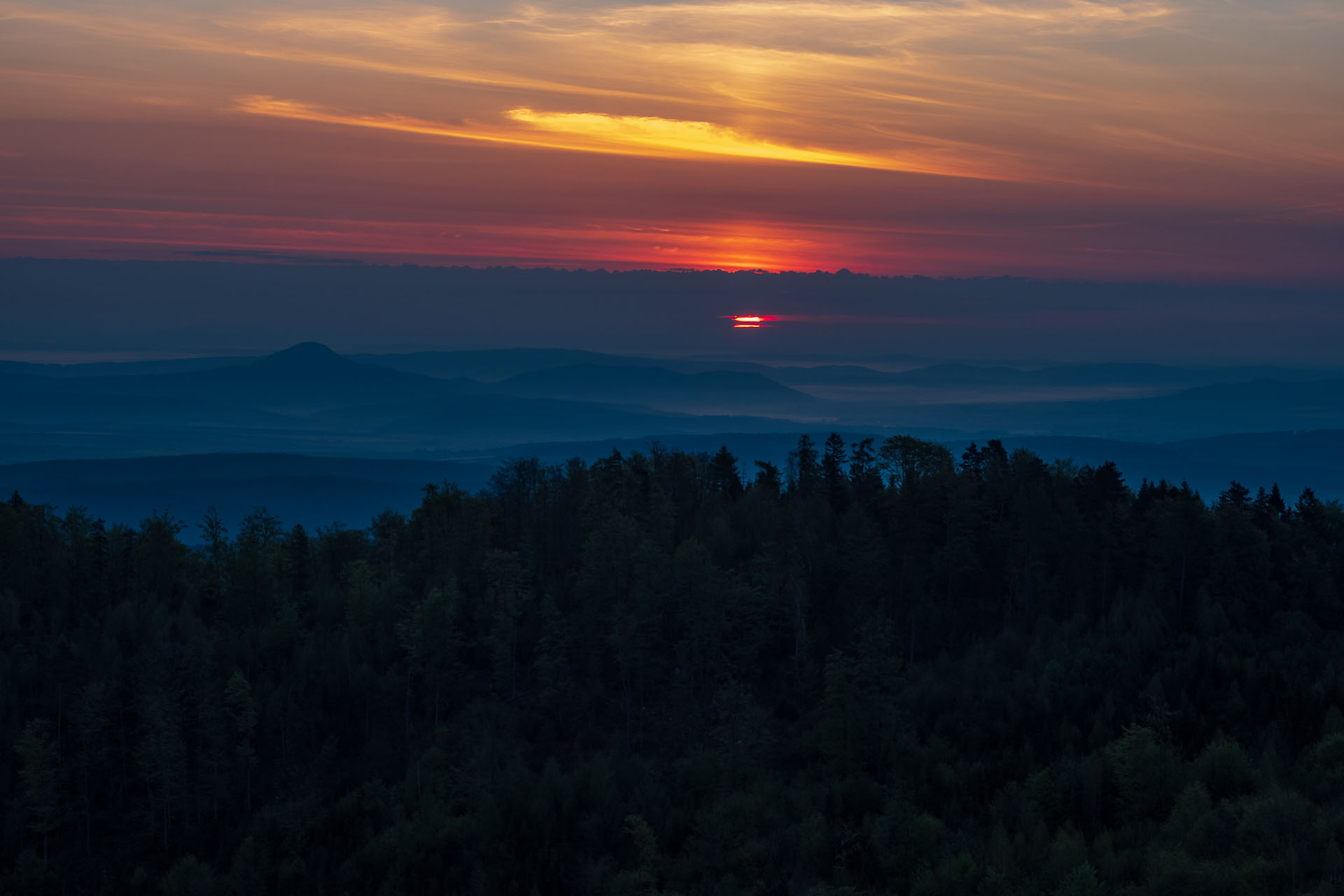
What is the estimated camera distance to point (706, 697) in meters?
Result: 74.5

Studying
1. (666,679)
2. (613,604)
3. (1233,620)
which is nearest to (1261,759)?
(1233,620)

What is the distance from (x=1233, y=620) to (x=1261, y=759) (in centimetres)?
2424

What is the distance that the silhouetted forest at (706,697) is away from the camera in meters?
51.4

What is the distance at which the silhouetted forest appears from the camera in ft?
169

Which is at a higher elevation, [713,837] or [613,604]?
[613,604]

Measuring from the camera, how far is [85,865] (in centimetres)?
6625

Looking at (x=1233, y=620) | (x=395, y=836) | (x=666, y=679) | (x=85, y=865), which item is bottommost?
(x=85, y=865)

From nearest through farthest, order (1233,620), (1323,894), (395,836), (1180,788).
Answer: (1323,894) < (1180,788) < (395,836) < (1233,620)

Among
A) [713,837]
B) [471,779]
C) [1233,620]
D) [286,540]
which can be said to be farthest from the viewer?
[286,540]

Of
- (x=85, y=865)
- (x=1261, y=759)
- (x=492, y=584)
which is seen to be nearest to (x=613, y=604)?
(x=492, y=584)

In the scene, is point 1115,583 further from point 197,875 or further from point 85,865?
point 85,865

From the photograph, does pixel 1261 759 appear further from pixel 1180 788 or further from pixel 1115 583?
pixel 1115 583

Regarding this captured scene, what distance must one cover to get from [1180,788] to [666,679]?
35.7m

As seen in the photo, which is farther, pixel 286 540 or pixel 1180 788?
pixel 286 540
